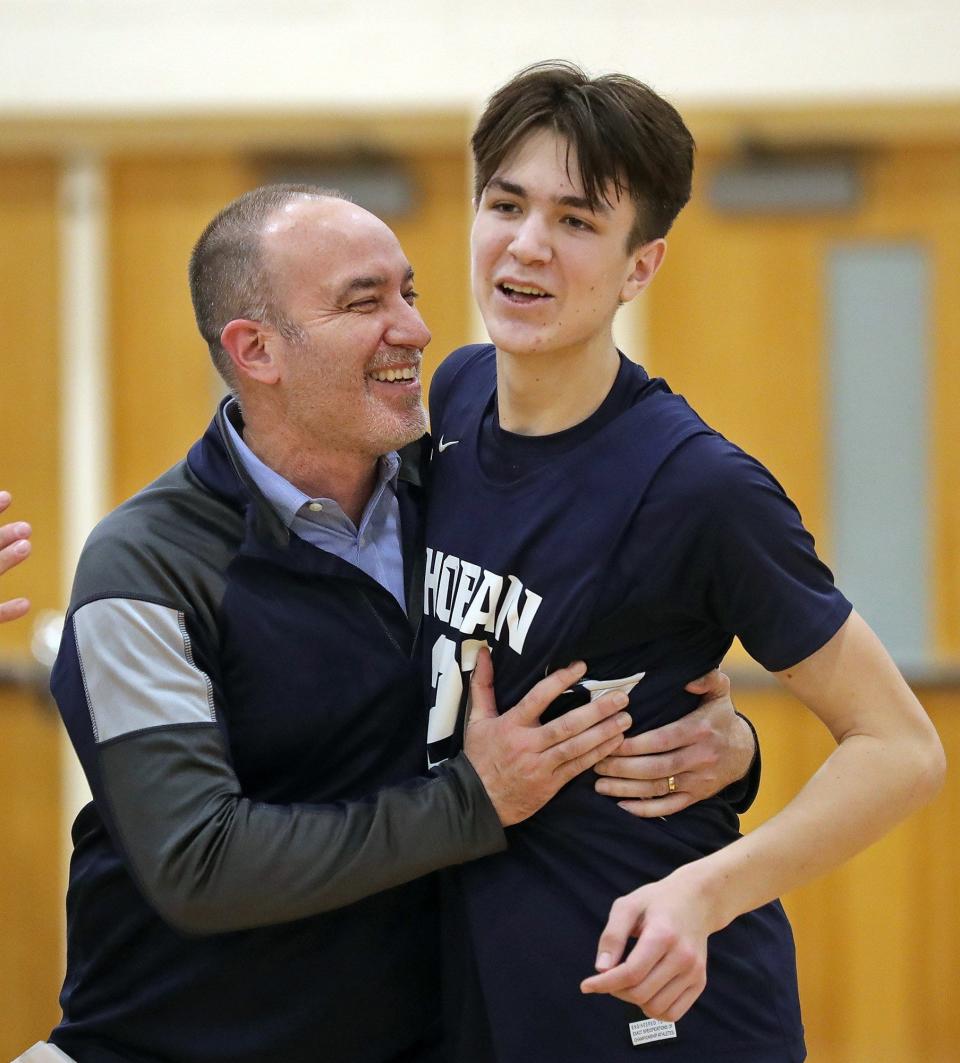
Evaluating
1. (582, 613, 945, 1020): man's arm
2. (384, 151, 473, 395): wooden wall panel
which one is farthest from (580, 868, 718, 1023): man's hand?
(384, 151, 473, 395): wooden wall panel

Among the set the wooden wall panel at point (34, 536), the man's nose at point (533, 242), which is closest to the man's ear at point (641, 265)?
the man's nose at point (533, 242)

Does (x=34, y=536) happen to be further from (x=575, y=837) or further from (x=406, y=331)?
(x=575, y=837)

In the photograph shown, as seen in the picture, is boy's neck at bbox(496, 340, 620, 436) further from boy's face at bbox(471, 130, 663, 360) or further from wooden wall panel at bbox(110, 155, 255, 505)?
wooden wall panel at bbox(110, 155, 255, 505)

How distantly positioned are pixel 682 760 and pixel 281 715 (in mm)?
467

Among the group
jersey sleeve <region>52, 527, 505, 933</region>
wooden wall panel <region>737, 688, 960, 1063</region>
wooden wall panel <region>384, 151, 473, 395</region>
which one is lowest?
Result: wooden wall panel <region>737, 688, 960, 1063</region>

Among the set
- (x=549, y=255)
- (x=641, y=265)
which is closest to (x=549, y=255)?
(x=549, y=255)

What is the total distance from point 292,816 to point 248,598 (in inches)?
10.4

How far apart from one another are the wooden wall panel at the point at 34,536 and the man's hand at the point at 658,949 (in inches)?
117

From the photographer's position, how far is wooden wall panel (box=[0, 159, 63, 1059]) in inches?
165

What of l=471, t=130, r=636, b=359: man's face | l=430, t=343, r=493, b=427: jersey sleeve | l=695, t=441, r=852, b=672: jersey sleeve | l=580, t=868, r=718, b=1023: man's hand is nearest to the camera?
l=580, t=868, r=718, b=1023: man's hand

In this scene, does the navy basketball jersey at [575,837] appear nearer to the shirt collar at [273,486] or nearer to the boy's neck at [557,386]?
the boy's neck at [557,386]

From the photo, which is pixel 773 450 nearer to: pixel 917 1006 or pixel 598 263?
pixel 917 1006

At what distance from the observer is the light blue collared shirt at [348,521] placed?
1.86m

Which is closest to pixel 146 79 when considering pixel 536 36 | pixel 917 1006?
pixel 536 36
